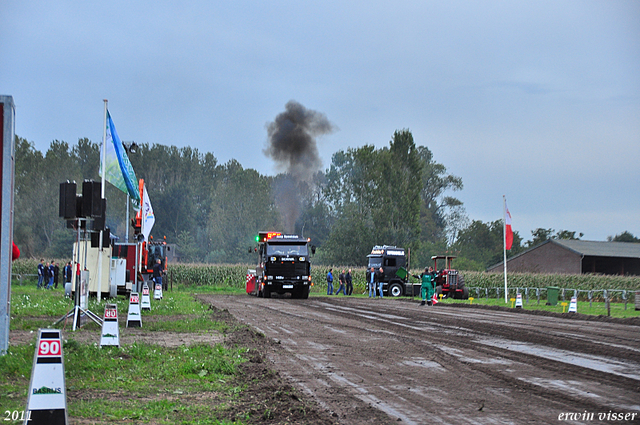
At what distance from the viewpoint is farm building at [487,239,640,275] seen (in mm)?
66625

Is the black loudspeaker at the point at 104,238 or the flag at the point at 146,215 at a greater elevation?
the flag at the point at 146,215

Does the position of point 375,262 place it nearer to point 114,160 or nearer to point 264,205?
point 114,160

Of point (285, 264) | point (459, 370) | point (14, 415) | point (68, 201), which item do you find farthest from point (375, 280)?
point (14, 415)

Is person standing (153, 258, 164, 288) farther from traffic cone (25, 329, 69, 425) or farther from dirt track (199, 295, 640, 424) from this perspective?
traffic cone (25, 329, 69, 425)

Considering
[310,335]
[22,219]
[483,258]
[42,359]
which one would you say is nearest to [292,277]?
[310,335]

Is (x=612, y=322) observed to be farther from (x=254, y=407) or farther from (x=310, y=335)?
(x=254, y=407)

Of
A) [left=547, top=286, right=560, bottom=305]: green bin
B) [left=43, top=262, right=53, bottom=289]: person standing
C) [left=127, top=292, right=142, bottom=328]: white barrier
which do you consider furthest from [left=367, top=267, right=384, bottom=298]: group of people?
[left=127, top=292, right=142, bottom=328]: white barrier

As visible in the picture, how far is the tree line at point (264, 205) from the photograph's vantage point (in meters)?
74.1

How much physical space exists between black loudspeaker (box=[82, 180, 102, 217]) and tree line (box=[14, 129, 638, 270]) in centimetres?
3853

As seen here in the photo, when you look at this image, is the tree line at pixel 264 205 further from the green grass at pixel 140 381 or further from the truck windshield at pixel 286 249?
the green grass at pixel 140 381

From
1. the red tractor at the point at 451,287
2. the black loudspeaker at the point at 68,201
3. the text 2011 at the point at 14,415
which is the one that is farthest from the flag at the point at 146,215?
the red tractor at the point at 451,287

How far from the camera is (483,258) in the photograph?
9988 cm

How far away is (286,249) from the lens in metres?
37.8

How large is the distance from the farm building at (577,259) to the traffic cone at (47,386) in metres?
66.0
